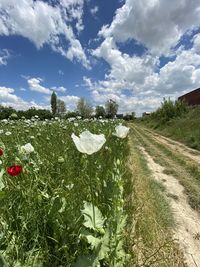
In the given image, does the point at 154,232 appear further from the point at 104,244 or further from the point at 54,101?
the point at 54,101

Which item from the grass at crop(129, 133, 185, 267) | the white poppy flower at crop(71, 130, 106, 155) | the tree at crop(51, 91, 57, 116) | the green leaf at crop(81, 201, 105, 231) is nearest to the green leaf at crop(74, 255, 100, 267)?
the green leaf at crop(81, 201, 105, 231)

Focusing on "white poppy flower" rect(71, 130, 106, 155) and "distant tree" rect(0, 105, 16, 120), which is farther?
"distant tree" rect(0, 105, 16, 120)

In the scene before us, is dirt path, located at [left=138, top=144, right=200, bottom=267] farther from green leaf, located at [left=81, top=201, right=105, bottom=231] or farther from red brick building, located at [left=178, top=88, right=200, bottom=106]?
red brick building, located at [left=178, top=88, right=200, bottom=106]

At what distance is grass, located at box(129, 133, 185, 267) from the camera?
320 cm

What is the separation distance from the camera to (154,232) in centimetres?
393

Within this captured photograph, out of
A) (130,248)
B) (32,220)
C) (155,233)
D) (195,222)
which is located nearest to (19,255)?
(32,220)

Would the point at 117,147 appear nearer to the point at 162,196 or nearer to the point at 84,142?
the point at 162,196

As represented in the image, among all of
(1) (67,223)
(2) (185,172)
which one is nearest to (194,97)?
(2) (185,172)

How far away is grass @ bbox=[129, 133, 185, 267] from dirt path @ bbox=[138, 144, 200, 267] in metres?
0.12

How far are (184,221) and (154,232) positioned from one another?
104 cm

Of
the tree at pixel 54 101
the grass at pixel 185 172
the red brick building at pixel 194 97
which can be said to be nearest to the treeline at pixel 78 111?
the tree at pixel 54 101

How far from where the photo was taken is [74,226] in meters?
2.70

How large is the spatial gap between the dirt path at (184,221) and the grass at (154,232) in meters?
0.12

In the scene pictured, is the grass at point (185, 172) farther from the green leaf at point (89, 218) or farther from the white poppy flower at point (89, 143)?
the white poppy flower at point (89, 143)
